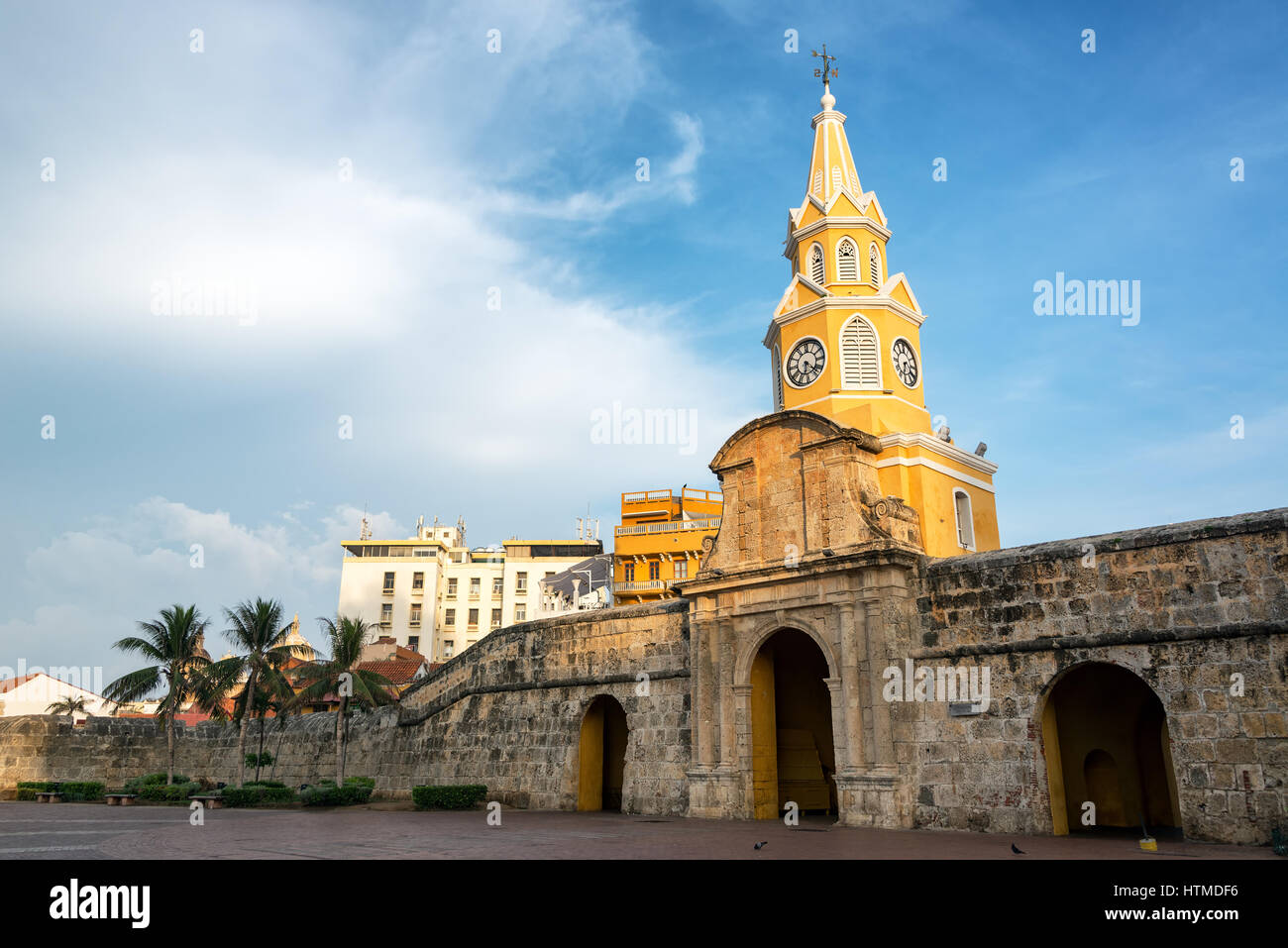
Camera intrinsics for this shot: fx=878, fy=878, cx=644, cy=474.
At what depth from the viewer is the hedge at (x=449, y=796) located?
2258 cm

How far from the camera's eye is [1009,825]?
48.6 ft

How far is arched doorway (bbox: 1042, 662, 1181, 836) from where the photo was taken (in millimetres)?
17938

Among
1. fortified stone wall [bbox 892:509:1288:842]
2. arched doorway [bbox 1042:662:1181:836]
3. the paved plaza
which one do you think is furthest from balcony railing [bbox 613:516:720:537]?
fortified stone wall [bbox 892:509:1288:842]

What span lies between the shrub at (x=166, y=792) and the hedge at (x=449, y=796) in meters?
10.8

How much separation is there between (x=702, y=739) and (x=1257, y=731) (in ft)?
33.0

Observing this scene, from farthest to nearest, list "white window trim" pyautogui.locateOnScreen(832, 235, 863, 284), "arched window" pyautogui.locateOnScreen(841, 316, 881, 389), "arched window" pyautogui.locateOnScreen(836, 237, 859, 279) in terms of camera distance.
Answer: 1. "arched window" pyautogui.locateOnScreen(836, 237, 859, 279)
2. "white window trim" pyautogui.locateOnScreen(832, 235, 863, 284)
3. "arched window" pyautogui.locateOnScreen(841, 316, 881, 389)

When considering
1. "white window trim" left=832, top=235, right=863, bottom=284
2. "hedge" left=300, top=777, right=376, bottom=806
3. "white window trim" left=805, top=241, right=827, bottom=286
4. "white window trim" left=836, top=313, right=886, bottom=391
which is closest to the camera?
"white window trim" left=836, top=313, right=886, bottom=391

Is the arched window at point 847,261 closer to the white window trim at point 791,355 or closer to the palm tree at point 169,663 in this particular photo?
the white window trim at point 791,355

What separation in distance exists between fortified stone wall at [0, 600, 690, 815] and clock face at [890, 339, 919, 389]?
9.55 meters

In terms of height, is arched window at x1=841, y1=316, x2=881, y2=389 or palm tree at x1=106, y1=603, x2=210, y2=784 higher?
arched window at x1=841, y1=316, x2=881, y2=389

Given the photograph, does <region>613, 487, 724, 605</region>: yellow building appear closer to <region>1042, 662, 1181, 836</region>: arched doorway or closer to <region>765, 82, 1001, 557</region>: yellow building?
<region>765, 82, 1001, 557</region>: yellow building
